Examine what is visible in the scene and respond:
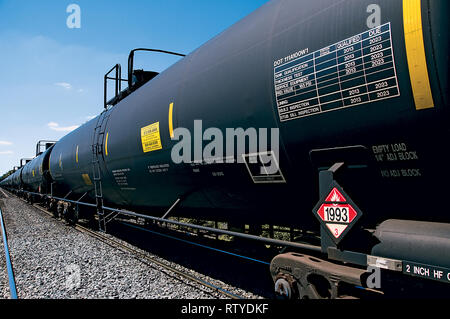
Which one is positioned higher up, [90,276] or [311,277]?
[311,277]

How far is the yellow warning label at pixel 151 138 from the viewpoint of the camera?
527cm

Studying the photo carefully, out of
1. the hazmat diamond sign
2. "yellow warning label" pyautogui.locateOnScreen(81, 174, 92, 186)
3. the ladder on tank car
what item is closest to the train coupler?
the hazmat diamond sign

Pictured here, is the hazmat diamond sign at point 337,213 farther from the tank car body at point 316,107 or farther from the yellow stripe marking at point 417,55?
the yellow stripe marking at point 417,55

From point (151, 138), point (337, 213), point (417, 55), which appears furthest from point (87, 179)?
point (417, 55)

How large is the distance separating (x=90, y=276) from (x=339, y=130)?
17.6 feet

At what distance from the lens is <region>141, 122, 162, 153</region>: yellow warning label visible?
17.3 ft

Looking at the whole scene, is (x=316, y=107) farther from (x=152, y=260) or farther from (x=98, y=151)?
(x=98, y=151)

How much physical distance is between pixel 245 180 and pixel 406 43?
224 cm

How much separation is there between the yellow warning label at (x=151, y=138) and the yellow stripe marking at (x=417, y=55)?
3910 mm

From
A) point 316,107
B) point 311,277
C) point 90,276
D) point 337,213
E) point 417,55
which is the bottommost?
point 90,276

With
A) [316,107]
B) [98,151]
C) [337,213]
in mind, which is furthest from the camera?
[98,151]

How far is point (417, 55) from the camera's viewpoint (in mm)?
2156
